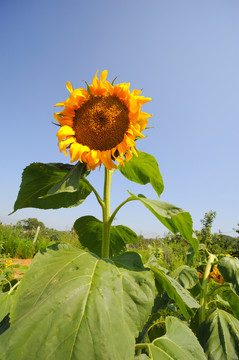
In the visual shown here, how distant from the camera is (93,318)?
57 centimetres

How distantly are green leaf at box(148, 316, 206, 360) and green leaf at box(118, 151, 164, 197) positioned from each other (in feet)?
2.02

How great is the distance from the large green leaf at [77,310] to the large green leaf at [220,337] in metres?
→ 0.73

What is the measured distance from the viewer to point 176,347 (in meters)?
0.93

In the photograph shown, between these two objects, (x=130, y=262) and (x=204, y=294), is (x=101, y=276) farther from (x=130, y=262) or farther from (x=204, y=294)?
(x=204, y=294)

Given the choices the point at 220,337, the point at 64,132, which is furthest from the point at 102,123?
the point at 220,337

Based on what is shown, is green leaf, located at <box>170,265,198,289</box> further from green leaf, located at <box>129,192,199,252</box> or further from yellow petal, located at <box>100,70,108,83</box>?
yellow petal, located at <box>100,70,108,83</box>

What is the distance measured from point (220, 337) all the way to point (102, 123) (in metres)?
1.21

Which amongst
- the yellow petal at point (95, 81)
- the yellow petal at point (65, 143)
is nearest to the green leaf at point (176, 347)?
the yellow petal at point (65, 143)

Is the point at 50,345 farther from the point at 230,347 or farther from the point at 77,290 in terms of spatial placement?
the point at 230,347

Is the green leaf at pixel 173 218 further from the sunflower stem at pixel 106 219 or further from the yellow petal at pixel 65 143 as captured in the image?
the yellow petal at pixel 65 143

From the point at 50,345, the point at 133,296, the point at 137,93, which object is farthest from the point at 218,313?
the point at 137,93

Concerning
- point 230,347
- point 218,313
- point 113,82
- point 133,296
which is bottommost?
point 230,347

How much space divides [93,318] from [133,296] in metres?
0.16

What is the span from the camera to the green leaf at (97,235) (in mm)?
1237
